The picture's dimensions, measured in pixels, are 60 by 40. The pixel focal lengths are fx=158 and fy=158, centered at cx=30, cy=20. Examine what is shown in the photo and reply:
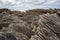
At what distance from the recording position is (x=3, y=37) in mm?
9695

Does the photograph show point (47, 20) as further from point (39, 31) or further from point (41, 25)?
point (39, 31)

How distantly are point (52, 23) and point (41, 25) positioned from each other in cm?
120

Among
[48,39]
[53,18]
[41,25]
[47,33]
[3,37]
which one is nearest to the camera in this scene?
[3,37]

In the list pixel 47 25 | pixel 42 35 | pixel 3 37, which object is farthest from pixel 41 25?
pixel 3 37

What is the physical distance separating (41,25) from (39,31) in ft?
3.39

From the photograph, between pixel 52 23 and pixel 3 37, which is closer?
pixel 3 37

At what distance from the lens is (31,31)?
15031 mm

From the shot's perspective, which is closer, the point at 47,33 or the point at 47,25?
the point at 47,33

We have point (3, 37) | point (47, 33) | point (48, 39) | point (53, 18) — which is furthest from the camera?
point (53, 18)

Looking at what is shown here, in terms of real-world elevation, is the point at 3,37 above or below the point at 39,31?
above

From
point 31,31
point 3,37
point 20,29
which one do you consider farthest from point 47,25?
point 3,37

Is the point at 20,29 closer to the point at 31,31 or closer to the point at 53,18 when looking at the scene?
the point at 31,31

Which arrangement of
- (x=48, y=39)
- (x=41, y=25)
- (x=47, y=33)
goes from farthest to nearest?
(x=41, y=25)
(x=47, y=33)
(x=48, y=39)

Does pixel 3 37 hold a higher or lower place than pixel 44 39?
higher
